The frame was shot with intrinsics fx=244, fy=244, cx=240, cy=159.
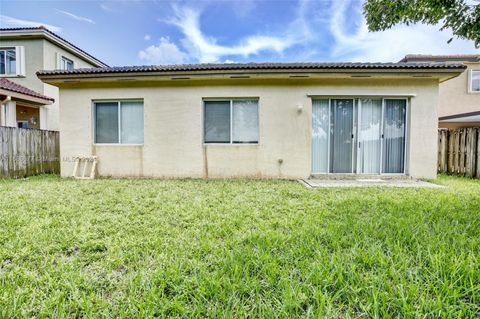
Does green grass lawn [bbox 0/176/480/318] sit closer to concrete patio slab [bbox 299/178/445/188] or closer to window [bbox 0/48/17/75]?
concrete patio slab [bbox 299/178/445/188]

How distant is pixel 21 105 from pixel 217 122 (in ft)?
37.5

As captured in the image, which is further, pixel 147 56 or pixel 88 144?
pixel 147 56

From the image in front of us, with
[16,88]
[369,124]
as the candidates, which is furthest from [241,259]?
A: [16,88]

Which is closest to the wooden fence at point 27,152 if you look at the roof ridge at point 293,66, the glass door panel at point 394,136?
the roof ridge at point 293,66

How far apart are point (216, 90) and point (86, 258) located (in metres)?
6.30

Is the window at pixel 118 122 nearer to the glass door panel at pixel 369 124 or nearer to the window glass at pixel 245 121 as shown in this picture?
the window glass at pixel 245 121

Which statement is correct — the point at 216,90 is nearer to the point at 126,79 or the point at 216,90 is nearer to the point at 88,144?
the point at 126,79

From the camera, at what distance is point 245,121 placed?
26.3ft

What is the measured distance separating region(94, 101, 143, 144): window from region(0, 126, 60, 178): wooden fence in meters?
2.51

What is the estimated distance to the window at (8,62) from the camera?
507 inches

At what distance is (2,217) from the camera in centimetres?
389

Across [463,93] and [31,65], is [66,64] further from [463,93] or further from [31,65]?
[463,93]

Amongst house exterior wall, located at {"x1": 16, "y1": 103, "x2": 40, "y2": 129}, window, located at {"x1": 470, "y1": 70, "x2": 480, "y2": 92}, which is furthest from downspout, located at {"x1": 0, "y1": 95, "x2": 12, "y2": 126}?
window, located at {"x1": 470, "y1": 70, "x2": 480, "y2": 92}

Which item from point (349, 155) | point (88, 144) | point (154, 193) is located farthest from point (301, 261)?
point (88, 144)
